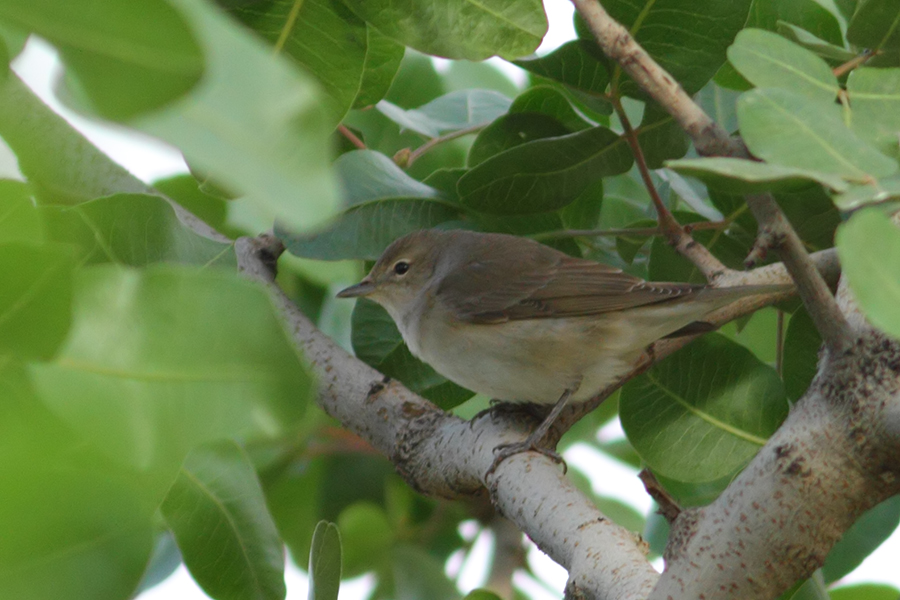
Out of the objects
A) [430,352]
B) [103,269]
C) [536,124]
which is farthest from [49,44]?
[430,352]

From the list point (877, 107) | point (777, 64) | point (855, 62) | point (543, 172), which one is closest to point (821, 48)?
point (855, 62)

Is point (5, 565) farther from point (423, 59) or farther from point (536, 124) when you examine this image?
point (423, 59)

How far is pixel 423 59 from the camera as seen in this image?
3.14 meters

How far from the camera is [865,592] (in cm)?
223

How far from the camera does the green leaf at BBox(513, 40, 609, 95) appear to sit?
202 centimetres

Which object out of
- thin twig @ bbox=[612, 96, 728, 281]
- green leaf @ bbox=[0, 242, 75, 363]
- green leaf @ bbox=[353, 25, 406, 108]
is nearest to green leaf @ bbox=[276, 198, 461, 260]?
green leaf @ bbox=[353, 25, 406, 108]

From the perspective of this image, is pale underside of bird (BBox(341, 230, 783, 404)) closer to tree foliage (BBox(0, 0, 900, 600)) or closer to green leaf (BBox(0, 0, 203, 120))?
tree foliage (BBox(0, 0, 900, 600))

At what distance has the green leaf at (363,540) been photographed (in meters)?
3.27

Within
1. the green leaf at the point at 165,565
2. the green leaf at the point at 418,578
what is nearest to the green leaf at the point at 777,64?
→ the green leaf at the point at 418,578

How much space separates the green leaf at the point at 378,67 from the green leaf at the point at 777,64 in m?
1.04

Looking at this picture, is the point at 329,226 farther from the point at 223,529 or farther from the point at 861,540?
the point at 861,540

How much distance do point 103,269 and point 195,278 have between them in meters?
0.08

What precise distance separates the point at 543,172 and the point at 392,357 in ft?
3.06

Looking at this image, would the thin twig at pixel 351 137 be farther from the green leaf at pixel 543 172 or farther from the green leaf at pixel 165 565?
the green leaf at pixel 165 565
